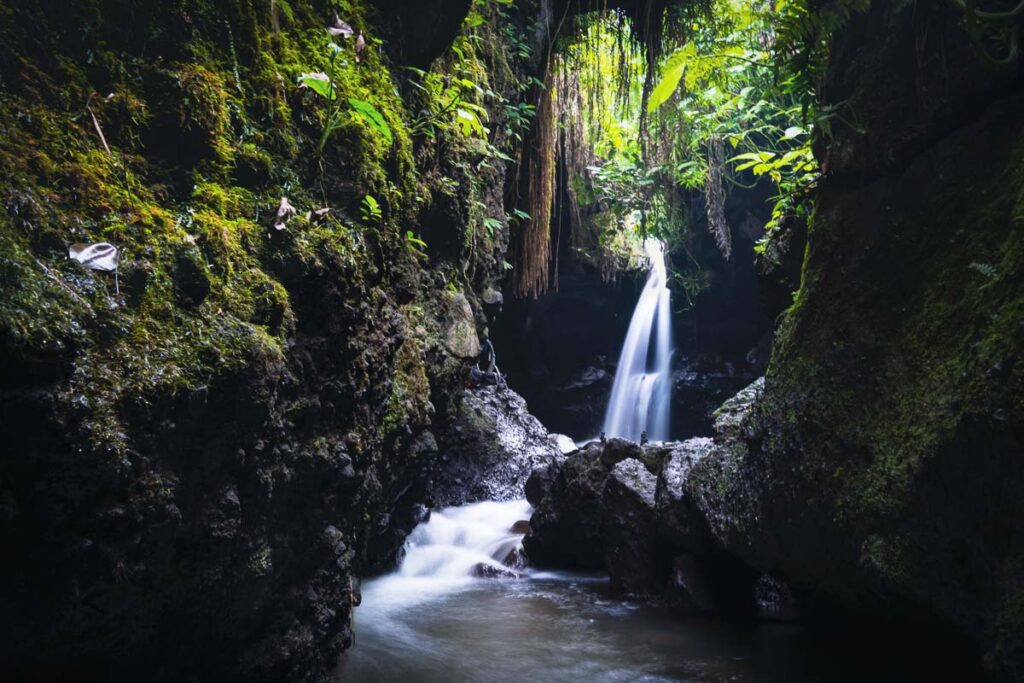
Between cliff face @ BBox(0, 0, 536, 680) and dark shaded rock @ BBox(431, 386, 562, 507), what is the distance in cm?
469

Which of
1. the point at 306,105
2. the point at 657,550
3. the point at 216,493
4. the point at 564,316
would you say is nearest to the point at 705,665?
the point at 657,550

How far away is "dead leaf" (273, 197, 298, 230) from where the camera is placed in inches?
110

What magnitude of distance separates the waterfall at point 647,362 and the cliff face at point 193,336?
11.6m

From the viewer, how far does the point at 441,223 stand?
4598 millimetres

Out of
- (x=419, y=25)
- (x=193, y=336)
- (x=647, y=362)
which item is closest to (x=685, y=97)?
(x=419, y=25)

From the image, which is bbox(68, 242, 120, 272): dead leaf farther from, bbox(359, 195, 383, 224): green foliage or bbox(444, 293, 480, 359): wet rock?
bbox(444, 293, 480, 359): wet rock

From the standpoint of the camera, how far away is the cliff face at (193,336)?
5.98 ft

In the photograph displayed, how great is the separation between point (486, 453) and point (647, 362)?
7607mm

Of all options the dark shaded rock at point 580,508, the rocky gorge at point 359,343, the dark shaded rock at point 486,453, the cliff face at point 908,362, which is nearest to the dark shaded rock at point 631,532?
the rocky gorge at point 359,343

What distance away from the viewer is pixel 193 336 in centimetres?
223

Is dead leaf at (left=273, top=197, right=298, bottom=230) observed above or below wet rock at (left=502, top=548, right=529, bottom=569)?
above

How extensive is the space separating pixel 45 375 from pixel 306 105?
6.30ft

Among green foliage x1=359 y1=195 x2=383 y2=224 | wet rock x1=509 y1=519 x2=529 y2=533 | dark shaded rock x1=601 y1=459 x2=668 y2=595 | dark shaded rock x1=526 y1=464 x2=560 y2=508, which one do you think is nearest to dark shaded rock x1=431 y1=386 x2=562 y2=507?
dark shaded rock x1=526 y1=464 x2=560 y2=508

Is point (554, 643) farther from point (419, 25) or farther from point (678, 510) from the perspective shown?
point (419, 25)
